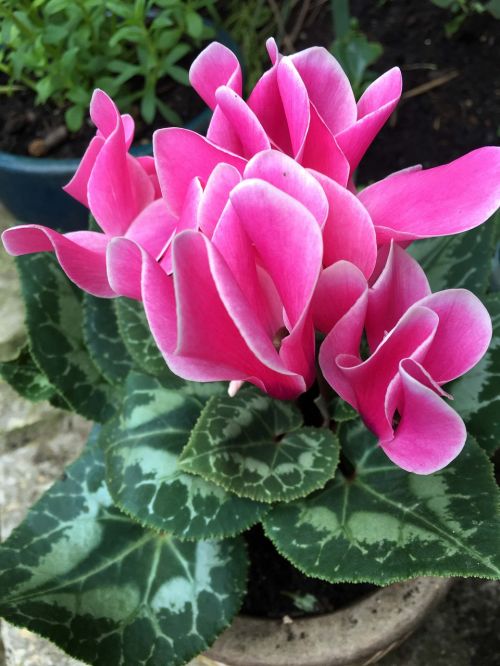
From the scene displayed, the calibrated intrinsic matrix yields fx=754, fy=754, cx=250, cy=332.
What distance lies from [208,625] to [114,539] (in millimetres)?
104

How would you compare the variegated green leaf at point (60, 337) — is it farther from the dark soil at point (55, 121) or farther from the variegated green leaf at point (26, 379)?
the dark soil at point (55, 121)

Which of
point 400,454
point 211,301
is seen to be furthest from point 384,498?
point 211,301

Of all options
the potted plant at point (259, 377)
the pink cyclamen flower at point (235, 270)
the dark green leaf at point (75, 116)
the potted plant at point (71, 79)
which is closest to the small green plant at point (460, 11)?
the potted plant at point (71, 79)

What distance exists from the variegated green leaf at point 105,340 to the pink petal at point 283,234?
12.3 inches

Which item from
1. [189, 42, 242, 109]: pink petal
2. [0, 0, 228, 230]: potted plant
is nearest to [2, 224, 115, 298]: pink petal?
[189, 42, 242, 109]: pink petal

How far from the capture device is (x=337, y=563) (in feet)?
1.55

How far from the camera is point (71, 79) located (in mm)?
985

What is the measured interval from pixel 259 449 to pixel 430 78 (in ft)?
3.10

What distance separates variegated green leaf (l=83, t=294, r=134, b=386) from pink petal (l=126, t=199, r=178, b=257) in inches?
8.6

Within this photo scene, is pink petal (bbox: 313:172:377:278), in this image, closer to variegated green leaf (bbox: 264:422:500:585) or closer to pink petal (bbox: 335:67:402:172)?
pink petal (bbox: 335:67:402:172)

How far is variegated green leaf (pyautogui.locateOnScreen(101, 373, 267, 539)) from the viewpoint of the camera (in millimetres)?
507

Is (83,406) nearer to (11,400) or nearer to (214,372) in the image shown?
(214,372)

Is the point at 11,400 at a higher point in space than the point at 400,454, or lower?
lower

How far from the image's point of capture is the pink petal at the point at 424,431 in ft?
1.09
